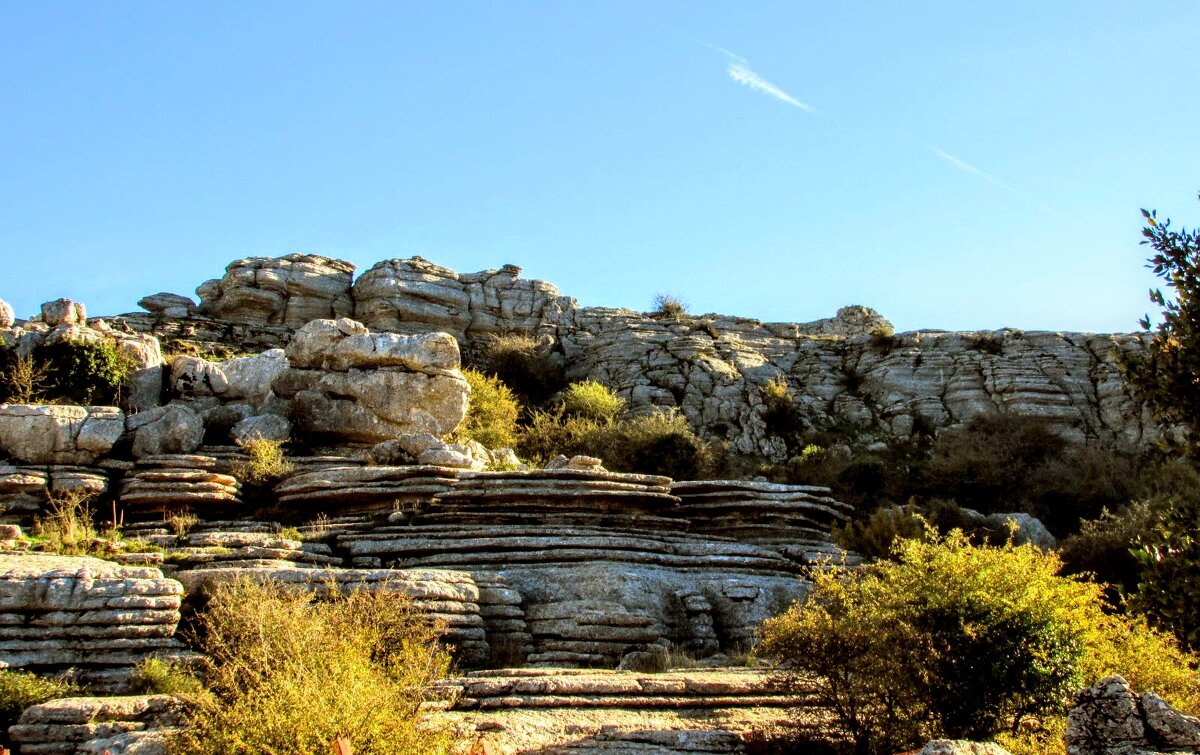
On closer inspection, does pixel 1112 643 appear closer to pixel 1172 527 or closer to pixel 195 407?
pixel 1172 527

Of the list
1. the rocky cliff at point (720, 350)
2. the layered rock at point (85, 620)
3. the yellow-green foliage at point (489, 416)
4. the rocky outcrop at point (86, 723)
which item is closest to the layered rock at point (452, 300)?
the rocky cliff at point (720, 350)

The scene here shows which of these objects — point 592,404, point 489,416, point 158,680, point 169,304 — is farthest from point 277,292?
point 158,680

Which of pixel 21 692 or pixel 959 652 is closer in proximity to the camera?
pixel 959 652

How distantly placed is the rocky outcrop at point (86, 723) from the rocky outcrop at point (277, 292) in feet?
87.7

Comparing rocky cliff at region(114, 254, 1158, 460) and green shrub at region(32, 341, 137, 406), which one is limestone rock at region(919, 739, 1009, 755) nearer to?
green shrub at region(32, 341, 137, 406)

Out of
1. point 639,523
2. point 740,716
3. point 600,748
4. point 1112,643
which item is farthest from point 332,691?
point 639,523

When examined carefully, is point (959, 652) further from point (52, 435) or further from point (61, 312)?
point (61, 312)

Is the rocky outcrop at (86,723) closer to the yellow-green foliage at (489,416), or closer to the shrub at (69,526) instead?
the shrub at (69,526)

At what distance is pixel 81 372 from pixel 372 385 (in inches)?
225

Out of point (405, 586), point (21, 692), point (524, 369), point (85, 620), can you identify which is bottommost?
point (21, 692)

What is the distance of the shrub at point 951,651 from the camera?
10.9 m

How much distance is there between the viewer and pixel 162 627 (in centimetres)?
1466

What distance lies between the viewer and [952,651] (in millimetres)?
10992

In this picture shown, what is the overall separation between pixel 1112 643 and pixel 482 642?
304 inches
